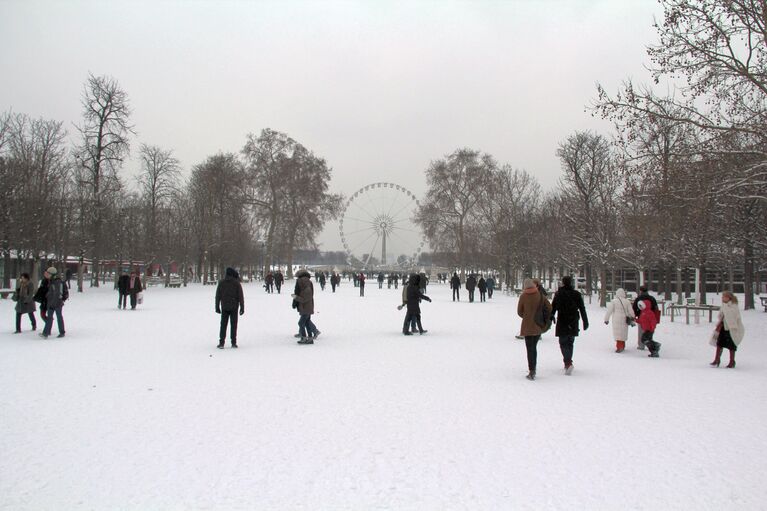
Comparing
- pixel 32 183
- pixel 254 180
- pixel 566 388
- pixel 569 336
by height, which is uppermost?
pixel 254 180

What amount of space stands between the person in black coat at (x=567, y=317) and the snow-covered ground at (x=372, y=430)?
430mm

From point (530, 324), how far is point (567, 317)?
3.00 ft

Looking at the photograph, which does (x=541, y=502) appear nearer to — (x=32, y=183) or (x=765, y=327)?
(x=765, y=327)

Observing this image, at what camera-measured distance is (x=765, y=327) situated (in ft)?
63.5

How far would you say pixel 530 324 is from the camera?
9688 millimetres

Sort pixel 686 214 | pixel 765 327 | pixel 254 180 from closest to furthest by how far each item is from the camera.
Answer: pixel 686 214 → pixel 765 327 → pixel 254 180

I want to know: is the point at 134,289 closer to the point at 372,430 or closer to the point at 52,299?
the point at 52,299

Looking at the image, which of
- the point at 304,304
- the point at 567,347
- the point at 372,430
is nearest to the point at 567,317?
the point at 567,347

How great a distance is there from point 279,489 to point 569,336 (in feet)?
22.1

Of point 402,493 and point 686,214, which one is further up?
point 686,214

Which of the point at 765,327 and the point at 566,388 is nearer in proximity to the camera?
the point at 566,388

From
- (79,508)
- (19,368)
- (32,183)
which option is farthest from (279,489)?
(32,183)

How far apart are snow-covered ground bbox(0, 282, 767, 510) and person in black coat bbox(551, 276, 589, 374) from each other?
16.9 inches

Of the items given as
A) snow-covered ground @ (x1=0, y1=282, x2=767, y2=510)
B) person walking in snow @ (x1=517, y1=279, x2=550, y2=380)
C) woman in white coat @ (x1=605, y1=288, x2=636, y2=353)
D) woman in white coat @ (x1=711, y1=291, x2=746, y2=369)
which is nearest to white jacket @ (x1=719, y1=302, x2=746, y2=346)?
woman in white coat @ (x1=711, y1=291, x2=746, y2=369)
